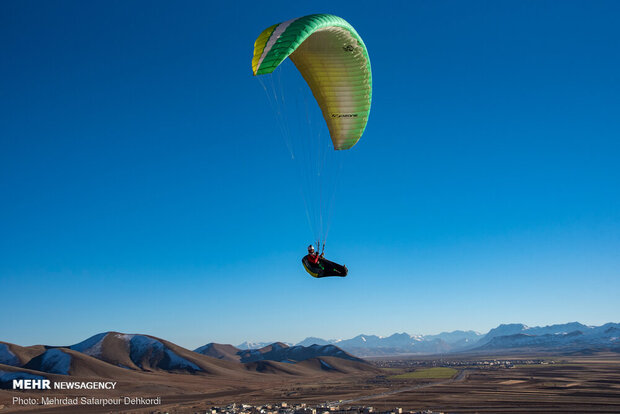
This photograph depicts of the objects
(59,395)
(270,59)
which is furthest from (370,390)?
(270,59)

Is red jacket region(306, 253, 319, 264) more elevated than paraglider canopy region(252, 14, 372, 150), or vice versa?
paraglider canopy region(252, 14, 372, 150)

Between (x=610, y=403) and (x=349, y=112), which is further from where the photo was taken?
(x=610, y=403)

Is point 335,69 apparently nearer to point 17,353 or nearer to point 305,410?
point 305,410

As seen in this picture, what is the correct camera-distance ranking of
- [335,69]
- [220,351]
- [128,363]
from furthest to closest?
1. [220,351]
2. [128,363]
3. [335,69]

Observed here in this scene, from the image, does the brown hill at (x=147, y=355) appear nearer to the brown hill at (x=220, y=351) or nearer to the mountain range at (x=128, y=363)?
the mountain range at (x=128, y=363)

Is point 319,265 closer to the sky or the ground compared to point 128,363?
→ closer to the sky

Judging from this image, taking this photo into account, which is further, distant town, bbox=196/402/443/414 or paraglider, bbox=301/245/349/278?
distant town, bbox=196/402/443/414

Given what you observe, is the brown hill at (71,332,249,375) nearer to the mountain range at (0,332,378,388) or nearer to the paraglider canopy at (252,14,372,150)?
the mountain range at (0,332,378,388)

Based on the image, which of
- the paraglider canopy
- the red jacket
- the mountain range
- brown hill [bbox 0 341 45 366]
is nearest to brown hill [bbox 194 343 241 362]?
the mountain range

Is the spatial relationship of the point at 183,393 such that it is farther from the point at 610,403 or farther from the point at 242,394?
the point at 610,403

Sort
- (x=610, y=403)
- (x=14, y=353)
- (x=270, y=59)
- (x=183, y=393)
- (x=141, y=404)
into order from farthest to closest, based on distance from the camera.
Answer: (x=14, y=353)
(x=183, y=393)
(x=141, y=404)
(x=610, y=403)
(x=270, y=59)

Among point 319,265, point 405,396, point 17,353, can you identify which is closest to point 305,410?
point 405,396
